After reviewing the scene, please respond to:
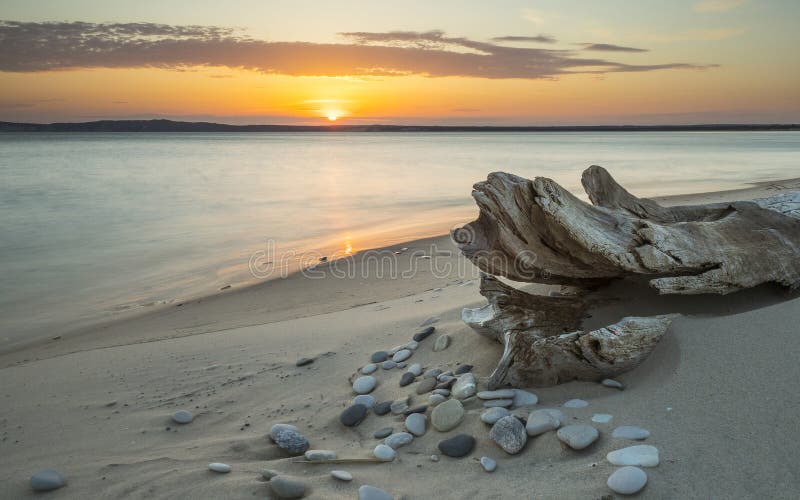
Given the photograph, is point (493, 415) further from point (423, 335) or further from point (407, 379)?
point (423, 335)

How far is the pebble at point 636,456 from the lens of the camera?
2.18 meters

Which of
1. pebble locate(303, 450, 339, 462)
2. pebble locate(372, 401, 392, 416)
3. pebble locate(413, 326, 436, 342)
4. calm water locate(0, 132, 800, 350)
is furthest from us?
calm water locate(0, 132, 800, 350)

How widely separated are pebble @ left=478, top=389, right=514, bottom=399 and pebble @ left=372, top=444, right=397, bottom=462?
1.98 feet

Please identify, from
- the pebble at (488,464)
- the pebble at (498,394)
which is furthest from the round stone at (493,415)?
the pebble at (488,464)

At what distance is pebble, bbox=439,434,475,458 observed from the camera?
102 inches

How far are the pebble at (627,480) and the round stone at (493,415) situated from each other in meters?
0.70

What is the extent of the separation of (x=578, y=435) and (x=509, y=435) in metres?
0.32

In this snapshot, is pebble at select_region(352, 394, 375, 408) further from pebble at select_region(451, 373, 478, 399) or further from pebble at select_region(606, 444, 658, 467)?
pebble at select_region(606, 444, 658, 467)

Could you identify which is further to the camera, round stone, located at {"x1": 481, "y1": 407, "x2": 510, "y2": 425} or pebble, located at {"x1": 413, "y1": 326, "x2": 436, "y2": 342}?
pebble, located at {"x1": 413, "y1": 326, "x2": 436, "y2": 342}

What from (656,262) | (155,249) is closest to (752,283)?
(656,262)

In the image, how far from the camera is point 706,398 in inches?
101

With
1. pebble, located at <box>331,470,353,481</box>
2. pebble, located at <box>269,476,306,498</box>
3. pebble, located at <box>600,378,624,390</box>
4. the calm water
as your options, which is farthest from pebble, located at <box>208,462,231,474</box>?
the calm water

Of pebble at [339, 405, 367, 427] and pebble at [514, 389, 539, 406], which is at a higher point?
pebble at [514, 389, 539, 406]

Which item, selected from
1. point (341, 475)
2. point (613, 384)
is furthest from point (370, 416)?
point (613, 384)
